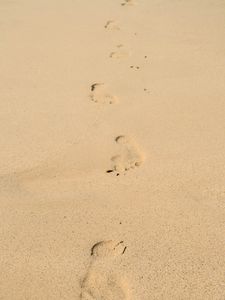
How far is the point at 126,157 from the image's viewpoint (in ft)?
7.60

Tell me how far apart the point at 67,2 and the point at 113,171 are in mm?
2449

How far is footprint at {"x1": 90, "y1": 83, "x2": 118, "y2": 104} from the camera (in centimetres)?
278

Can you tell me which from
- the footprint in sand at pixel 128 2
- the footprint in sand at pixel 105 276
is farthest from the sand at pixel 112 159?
the footprint in sand at pixel 128 2

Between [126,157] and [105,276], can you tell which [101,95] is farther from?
[105,276]

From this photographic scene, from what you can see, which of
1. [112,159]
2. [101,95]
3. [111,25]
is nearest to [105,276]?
[112,159]

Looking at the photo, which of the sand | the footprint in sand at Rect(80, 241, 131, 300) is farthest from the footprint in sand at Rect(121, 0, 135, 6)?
the footprint in sand at Rect(80, 241, 131, 300)

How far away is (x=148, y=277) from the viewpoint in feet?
5.73

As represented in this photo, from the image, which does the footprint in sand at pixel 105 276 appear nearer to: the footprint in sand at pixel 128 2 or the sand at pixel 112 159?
the sand at pixel 112 159

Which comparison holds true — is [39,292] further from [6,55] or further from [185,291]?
[6,55]

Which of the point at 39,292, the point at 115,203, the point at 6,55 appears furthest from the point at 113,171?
the point at 6,55

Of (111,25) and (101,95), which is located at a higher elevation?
(111,25)

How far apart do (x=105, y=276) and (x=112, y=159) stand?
707mm

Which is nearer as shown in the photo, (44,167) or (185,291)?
(185,291)

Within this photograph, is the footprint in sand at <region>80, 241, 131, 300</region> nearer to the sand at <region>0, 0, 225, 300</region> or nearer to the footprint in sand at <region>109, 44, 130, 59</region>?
the sand at <region>0, 0, 225, 300</region>
